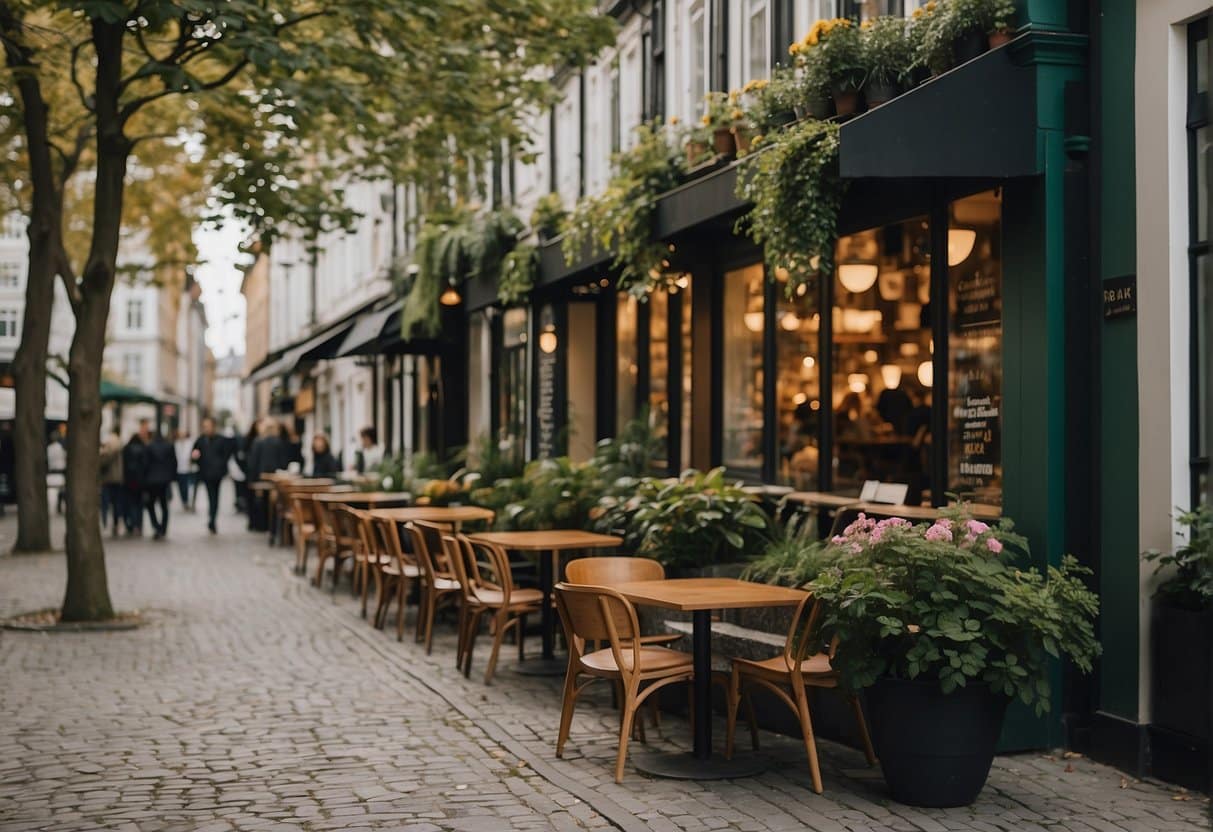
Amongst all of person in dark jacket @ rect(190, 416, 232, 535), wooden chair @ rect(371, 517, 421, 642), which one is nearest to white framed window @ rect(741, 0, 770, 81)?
wooden chair @ rect(371, 517, 421, 642)

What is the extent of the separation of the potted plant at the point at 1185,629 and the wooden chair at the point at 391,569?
21.0ft

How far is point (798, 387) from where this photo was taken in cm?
1259

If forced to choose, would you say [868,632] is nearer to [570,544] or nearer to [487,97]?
[570,544]

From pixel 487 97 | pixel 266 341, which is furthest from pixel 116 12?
pixel 266 341

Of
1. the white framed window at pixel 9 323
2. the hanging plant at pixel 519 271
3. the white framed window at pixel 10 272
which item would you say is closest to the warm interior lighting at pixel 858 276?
the hanging plant at pixel 519 271

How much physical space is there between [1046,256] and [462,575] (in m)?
4.65

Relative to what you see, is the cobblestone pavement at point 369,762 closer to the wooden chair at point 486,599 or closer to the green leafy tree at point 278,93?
the wooden chair at point 486,599

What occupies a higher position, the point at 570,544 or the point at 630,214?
the point at 630,214

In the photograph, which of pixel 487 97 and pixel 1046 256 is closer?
pixel 1046 256

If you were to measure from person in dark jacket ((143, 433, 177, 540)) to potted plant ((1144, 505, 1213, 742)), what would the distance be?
1981cm

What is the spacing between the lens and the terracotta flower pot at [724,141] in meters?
12.0

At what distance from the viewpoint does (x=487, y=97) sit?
15.2 metres

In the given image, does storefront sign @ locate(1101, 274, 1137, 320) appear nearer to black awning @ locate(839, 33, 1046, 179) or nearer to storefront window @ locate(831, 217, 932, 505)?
A: black awning @ locate(839, 33, 1046, 179)

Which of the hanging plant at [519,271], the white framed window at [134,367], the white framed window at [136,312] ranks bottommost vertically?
the hanging plant at [519,271]
